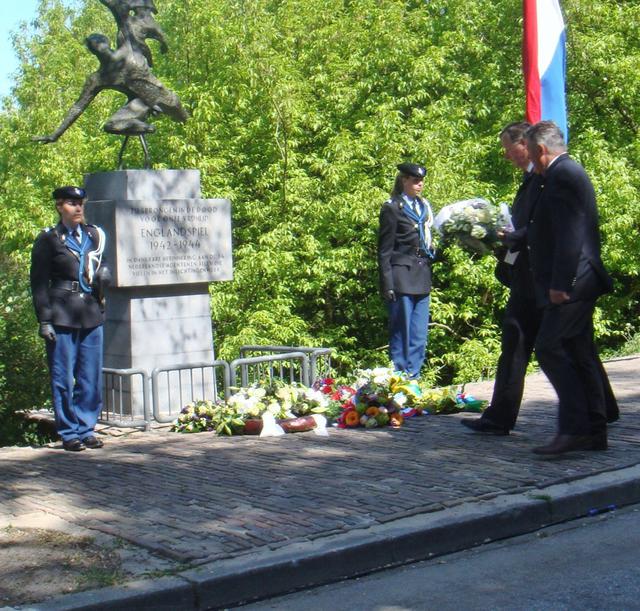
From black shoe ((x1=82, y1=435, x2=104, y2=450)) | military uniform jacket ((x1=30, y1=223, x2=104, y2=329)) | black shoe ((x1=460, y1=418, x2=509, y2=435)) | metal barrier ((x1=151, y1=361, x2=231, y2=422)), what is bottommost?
black shoe ((x1=82, y1=435, x2=104, y2=450))

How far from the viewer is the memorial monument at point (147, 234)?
→ 1016 centimetres

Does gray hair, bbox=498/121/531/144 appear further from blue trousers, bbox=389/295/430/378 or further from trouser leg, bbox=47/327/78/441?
trouser leg, bbox=47/327/78/441

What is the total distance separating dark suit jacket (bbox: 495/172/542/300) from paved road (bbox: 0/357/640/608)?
3.51 ft

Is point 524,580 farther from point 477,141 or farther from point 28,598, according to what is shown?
point 477,141

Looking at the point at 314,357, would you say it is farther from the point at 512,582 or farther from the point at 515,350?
Result: the point at 512,582

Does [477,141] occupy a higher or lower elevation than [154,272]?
higher

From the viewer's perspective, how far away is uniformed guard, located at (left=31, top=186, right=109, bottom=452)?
816 cm

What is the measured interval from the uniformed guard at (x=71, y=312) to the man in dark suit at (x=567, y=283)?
131 inches

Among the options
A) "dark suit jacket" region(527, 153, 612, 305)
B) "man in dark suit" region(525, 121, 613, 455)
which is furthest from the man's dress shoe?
"dark suit jacket" region(527, 153, 612, 305)

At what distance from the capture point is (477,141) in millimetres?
→ 21734

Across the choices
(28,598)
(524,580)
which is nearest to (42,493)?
(28,598)

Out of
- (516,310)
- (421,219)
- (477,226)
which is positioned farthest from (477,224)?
(421,219)

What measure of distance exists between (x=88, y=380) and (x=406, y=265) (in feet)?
11.3

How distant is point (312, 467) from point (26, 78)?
25.1m
